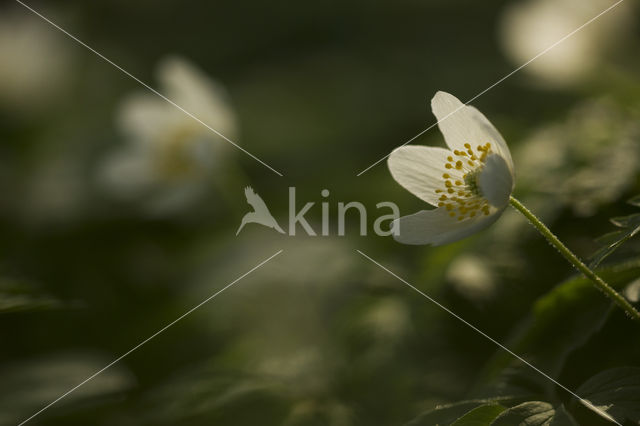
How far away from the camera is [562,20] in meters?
1.63

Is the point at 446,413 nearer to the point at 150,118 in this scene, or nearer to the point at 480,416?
the point at 480,416

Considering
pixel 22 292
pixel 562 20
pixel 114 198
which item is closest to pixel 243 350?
pixel 22 292

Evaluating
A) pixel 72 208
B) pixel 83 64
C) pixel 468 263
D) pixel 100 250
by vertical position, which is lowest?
pixel 468 263

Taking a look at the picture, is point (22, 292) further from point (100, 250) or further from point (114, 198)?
point (114, 198)

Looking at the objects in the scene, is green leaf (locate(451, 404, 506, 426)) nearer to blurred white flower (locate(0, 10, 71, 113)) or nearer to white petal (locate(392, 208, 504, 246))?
white petal (locate(392, 208, 504, 246))

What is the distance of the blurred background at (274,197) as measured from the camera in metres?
1.06

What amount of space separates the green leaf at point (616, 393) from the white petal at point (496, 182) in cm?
22

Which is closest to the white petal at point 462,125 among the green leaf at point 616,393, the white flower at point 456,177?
the white flower at point 456,177

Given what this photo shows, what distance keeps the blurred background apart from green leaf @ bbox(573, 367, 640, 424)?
10 cm

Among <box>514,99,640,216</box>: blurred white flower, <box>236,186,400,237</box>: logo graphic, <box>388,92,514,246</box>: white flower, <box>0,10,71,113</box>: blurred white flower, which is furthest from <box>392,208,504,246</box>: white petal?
<box>0,10,71,113</box>: blurred white flower

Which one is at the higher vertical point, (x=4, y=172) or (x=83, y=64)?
(x=83, y=64)

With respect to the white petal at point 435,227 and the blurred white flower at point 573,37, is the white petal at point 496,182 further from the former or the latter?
the blurred white flower at point 573,37

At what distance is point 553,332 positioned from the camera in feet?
2.76

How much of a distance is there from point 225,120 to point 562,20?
0.94m
